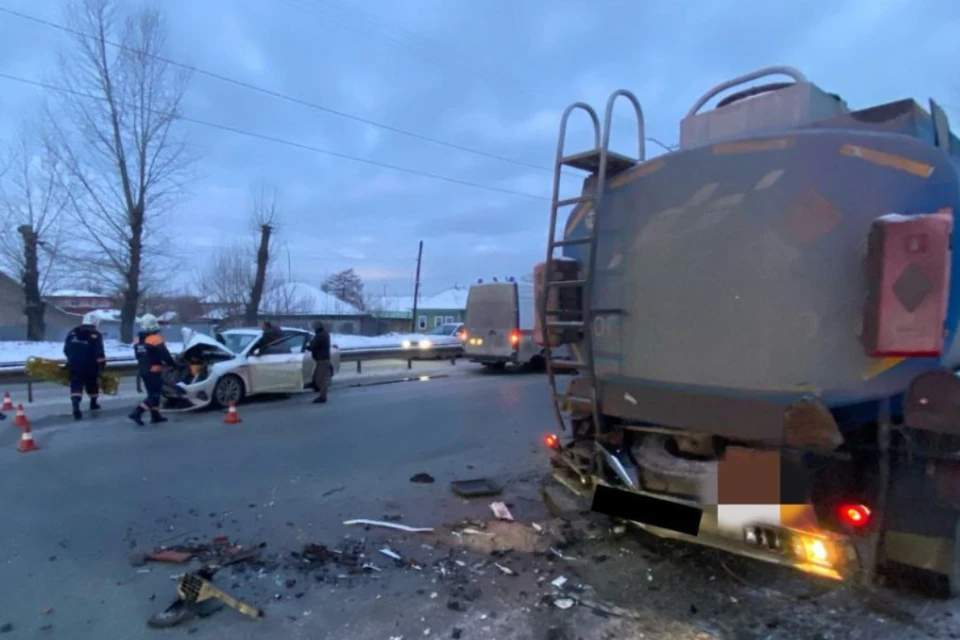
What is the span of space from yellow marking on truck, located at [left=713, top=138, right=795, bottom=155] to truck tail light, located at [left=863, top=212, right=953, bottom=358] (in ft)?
1.92

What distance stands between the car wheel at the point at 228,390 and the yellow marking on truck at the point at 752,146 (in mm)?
9712

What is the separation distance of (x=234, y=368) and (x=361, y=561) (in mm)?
7785

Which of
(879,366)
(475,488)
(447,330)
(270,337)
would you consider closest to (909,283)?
(879,366)

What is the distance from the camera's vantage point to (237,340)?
Answer: 11.8 meters

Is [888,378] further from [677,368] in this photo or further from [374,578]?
[374,578]

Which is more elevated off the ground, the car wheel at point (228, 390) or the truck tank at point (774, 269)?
the truck tank at point (774, 269)

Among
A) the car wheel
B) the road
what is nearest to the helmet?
the car wheel

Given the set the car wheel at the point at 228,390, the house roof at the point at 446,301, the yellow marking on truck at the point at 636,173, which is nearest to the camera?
the yellow marking on truck at the point at 636,173

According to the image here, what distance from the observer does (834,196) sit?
2.87m

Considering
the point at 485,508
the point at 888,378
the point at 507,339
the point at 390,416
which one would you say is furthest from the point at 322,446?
the point at 507,339

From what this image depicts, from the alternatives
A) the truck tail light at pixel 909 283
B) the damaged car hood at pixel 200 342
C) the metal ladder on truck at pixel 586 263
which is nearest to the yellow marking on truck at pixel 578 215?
the metal ladder on truck at pixel 586 263

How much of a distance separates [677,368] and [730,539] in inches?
37.4

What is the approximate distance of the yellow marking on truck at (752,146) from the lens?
3.02 meters

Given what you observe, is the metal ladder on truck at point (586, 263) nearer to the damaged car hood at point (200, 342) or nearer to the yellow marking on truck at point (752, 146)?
the yellow marking on truck at point (752, 146)
